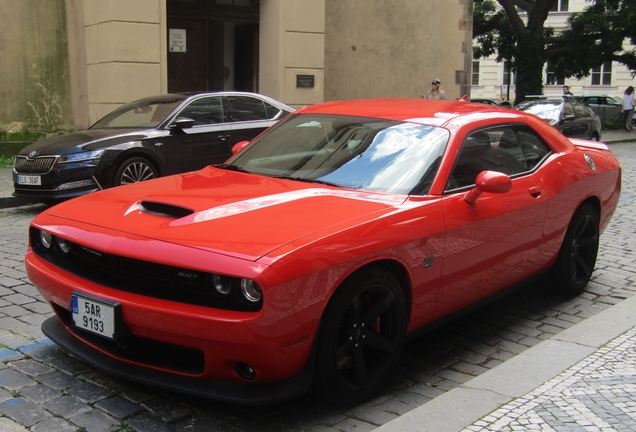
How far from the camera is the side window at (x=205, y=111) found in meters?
9.82

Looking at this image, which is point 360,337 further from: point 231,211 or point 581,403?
point 581,403

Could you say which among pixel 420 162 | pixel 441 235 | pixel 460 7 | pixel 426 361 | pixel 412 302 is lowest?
pixel 426 361

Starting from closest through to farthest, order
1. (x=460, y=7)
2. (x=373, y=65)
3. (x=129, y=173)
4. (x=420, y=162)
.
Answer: (x=420, y=162), (x=129, y=173), (x=373, y=65), (x=460, y=7)

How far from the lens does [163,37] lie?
45.9 ft

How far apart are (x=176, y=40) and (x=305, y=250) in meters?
13.7

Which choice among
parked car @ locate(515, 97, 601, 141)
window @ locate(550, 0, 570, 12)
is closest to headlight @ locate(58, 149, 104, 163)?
parked car @ locate(515, 97, 601, 141)

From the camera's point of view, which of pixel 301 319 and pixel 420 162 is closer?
pixel 301 319

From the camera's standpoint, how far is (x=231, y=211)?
144 inches

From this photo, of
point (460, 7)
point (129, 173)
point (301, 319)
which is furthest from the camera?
point (460, 7)

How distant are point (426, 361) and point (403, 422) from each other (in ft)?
3.78

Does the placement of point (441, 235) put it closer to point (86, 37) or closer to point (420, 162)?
point (420, 162)

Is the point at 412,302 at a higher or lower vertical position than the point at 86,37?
lower

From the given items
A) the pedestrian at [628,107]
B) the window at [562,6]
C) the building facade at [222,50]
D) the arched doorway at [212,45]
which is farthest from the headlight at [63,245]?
the window at [562,6]

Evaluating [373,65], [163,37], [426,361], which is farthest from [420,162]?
[373,65]
